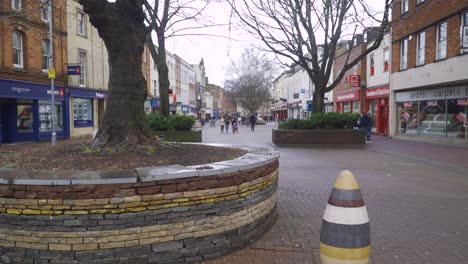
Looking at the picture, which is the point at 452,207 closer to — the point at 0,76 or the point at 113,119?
the point at 113,119

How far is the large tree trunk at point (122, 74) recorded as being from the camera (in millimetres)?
5742

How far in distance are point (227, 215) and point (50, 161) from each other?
2.55 meters

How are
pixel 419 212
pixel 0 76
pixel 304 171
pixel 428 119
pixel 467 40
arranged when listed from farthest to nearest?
pixel 428 119 → pixel 0 76 → pixel 467 40 → pixel 304 171 → pixel 419 212

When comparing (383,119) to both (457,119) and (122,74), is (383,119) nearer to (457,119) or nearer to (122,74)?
(457,119)

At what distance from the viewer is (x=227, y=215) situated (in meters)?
4.34

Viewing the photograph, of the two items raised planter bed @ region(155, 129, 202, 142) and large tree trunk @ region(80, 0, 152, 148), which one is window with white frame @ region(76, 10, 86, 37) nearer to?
raised planter bed @ region(155, 129, 202, 142)

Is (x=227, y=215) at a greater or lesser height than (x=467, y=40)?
lesser

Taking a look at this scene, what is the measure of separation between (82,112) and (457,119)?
2350 cm

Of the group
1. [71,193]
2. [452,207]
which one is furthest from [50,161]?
[452,207]

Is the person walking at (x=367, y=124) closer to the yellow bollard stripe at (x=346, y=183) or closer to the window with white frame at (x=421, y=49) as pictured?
the window with white frame at (x=421, y=49)

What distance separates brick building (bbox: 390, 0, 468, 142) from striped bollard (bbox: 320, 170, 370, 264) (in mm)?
15593

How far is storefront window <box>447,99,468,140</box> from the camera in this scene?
1823 centimetres

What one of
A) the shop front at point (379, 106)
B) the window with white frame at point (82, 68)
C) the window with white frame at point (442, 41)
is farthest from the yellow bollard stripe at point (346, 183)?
the window with white frame at point (82, 68)

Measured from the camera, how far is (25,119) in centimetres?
2195
